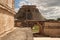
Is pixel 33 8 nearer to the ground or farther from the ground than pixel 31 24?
farther from the ground

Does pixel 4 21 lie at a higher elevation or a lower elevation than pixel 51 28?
higher

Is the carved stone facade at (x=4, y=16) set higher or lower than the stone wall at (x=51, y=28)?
higher

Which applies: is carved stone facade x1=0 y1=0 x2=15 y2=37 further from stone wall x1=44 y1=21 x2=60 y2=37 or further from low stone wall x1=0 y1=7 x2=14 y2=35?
stone wall x1=44 y1=21 x2=60 y2=37

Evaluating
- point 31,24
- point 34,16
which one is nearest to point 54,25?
point 31,24

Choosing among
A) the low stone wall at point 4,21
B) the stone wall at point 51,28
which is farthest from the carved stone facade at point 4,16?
the stone wall at point 51,28

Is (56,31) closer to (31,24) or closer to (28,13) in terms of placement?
(31,24)

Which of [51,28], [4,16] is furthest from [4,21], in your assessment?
[51,28]

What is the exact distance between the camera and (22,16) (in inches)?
1131

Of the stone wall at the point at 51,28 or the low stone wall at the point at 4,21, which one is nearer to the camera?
the low stone wall at the point at 4,21

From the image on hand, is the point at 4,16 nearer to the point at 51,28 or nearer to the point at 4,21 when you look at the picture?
the point at 4,21

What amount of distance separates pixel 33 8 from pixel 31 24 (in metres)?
8.00

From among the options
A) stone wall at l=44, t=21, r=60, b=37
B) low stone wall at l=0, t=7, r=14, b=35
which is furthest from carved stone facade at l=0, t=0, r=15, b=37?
stone wall at l=44, t=21, r=60, b=37

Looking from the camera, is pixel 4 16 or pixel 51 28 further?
pixel 51 28

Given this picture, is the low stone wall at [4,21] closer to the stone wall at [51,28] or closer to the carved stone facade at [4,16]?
the carved stone facade at [4,16]
